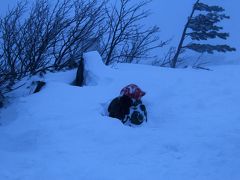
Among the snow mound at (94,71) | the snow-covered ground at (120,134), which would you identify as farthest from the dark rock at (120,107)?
the snow mound at (94,71)

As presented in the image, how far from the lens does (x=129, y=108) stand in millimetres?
7254

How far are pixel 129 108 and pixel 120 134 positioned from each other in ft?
3.94

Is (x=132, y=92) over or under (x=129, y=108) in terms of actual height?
over

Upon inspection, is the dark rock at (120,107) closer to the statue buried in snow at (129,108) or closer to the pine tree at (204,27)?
the statue buried in snow at (129,108)

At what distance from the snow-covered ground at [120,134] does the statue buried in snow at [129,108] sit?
0.22m

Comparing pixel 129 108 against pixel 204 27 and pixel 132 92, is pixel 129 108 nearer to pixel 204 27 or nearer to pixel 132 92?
pixel 132 92

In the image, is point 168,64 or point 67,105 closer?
point 67,105

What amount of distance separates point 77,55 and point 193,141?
7861 millimetres

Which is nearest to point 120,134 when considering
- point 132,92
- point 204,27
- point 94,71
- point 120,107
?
point 120,107

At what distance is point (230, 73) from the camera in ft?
35.0

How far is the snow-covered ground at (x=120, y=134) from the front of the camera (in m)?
4.86

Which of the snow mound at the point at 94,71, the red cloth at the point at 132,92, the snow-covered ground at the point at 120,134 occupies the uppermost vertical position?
the snow mound at the point at 94,71

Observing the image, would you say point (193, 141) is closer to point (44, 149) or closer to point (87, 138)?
point (87, 138)

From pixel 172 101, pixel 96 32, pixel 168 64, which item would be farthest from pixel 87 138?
pixel 168 64
